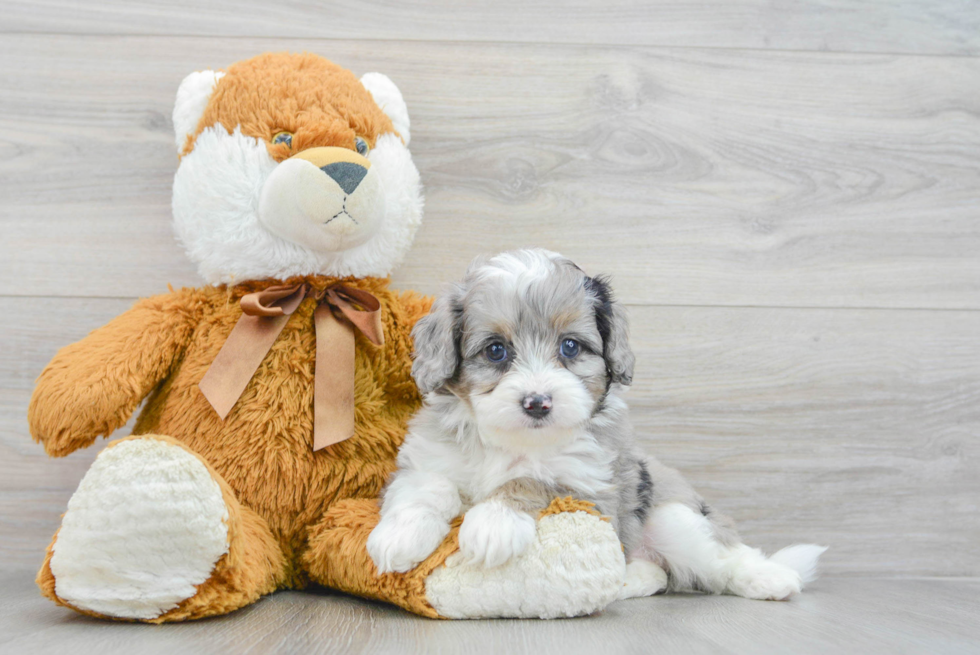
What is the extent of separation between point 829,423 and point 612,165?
1.00 metres

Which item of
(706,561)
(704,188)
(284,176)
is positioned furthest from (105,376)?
(704,188)

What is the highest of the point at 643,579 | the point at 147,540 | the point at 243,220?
the point at 243,220

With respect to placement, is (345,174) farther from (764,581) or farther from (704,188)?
(764,581)

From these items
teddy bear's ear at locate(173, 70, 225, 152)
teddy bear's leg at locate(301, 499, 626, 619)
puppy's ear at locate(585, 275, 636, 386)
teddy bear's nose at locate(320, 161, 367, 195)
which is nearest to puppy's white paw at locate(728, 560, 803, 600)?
teddy bear's leg at locate(301, 499, 626, 619)

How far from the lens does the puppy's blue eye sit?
5.01 feet

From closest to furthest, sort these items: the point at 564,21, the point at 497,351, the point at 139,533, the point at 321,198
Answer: the point at 139,533
the point at 497,351
the point at 321,198
the point at 564,21

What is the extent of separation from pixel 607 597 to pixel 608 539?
11 centimetres

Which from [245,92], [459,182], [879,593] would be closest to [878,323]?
[879,593]

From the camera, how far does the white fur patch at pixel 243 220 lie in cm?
172

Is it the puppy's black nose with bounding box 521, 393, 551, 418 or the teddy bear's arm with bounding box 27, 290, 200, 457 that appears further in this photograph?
the teddy bear's arm with bounding box 27, 290, 200, 457

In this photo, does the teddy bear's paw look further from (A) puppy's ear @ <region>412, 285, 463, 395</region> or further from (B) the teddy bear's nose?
(B) the teddy bear's nose

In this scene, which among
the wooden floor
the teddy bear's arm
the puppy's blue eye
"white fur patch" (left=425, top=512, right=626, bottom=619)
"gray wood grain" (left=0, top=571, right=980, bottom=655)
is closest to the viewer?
"gray wood grain" (left=0, top=571, right=980, bottom=655)

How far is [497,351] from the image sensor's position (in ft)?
5.02

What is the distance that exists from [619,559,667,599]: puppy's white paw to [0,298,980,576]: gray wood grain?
469 mm
